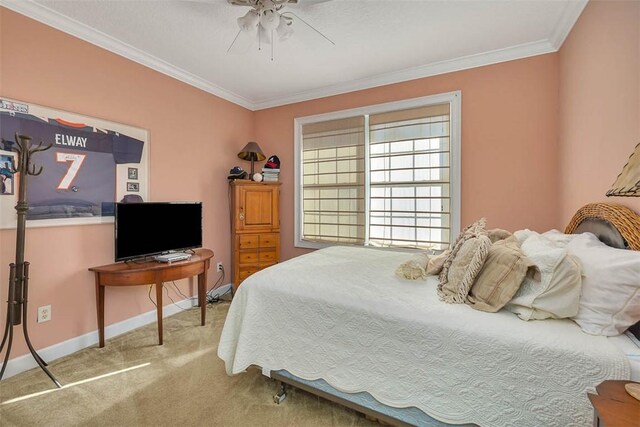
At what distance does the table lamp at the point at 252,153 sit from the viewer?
146 inches

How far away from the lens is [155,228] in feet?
8.56

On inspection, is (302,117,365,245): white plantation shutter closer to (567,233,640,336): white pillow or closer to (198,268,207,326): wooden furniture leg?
(198,268,207,326): wooden furniture leg

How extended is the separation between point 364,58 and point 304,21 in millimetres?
837

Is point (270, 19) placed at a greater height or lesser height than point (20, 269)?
greater

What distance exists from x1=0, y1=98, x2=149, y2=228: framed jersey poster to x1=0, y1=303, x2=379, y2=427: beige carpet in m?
1.14

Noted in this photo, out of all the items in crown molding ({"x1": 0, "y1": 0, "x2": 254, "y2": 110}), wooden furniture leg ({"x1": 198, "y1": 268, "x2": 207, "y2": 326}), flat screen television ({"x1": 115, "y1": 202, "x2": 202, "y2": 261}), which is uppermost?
crown molding ({"x1": 0, "y1": 0, "x2": 254, "y2": 110})

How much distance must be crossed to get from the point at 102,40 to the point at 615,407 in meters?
3.81

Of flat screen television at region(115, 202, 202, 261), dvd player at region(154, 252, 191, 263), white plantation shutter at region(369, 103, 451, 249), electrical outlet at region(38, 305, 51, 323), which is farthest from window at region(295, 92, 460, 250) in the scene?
electrical outlet at region(38, 305, 51, 323)

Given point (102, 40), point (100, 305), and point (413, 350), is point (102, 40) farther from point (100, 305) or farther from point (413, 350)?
point (413, 350)

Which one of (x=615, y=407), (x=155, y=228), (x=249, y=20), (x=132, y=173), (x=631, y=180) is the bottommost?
(x=615, y=407)

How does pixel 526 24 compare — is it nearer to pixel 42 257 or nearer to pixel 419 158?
pixel 419 158

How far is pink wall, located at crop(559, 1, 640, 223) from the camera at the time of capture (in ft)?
4.90

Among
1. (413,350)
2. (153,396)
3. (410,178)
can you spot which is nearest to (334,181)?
(410,178)

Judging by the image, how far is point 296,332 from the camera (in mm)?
1617
